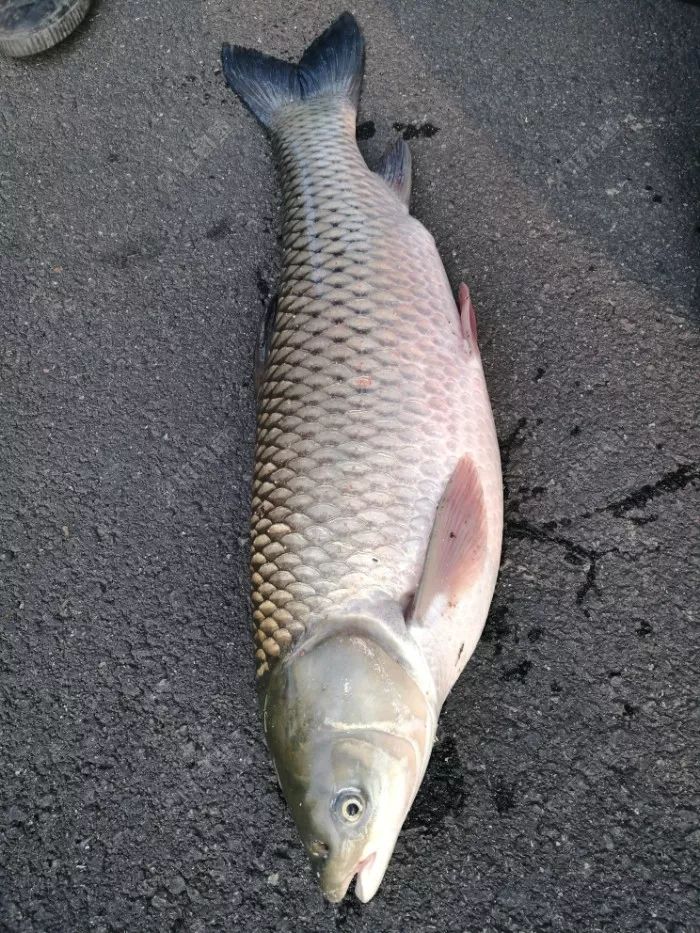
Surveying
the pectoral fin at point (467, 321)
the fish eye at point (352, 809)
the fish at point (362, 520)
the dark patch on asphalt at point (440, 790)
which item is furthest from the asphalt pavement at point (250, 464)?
the fish eye at point (352, 809)

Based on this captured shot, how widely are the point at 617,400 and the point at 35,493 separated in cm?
236

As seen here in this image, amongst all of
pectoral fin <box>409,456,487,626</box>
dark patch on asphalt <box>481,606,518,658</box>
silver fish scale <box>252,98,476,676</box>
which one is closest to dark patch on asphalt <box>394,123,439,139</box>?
silver fish scale <box>252,98,476,676</box>

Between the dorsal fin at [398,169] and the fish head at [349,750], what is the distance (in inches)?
71.2

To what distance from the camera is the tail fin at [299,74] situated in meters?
2.97

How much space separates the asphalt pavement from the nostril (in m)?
0.51

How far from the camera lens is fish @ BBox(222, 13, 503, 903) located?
6.00 ft

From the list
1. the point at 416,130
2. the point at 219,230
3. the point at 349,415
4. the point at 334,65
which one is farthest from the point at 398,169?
the point at 349,415

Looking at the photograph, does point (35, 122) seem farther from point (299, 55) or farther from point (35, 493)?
point (35, 493)

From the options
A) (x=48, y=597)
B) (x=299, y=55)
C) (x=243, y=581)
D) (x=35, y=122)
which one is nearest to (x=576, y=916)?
(x=243, y=581)

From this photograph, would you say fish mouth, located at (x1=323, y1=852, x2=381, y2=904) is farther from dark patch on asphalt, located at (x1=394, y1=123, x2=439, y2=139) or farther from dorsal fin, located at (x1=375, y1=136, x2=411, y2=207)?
dark patch on asphalt, located at (x1=394, y1=123, x2=439, y2=139)

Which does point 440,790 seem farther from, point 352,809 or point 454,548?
point 454,548

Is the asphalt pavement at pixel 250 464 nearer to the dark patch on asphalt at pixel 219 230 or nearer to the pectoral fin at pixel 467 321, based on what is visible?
the dark patch on asphalt at pixel 219 230

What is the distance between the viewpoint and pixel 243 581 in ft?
8.62

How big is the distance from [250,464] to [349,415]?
846 mm
